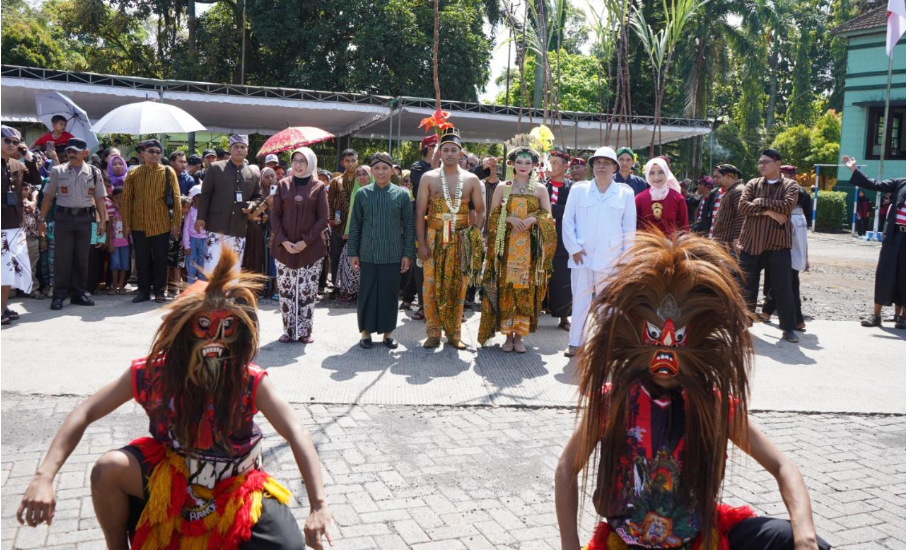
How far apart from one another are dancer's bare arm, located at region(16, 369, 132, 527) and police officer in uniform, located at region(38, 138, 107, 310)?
6534 mm

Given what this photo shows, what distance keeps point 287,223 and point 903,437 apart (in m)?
5.44

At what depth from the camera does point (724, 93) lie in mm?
44969

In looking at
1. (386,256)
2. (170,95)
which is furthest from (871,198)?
(386,256)

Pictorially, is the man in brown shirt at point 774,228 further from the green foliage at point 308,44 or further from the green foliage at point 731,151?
the green foliage at point 731,151

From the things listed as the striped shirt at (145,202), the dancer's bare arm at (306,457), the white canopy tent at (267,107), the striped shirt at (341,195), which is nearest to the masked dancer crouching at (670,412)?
the dancer's bare arm at (306,457)

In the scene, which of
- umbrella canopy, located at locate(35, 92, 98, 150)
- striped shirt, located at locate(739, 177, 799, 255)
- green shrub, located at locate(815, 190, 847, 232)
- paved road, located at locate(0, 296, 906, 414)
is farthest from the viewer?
green shrub, located at locate(815, 190, 847, 232)

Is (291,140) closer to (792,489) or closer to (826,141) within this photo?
(792,489)

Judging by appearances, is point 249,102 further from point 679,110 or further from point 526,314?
point 679,110

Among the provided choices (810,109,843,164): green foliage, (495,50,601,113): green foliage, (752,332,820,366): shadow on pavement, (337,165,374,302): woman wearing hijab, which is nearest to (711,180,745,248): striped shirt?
(752,332,820,366): shadow on pavement

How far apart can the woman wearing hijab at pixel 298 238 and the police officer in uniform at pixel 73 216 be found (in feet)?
8.73

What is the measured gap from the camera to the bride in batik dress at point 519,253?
706 cm

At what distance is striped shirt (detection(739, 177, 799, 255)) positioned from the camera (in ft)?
26.0

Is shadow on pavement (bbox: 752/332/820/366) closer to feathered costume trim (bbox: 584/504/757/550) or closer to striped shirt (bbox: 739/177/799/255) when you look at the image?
striped shirt (bbox: 739/177/799/255)

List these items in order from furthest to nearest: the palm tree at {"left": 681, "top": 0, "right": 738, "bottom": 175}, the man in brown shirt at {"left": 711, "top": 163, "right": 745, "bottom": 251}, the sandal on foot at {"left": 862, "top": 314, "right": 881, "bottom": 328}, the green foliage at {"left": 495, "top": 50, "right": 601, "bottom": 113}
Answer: the green foliage at {"left": 495, "top": 50, "right": 601, "bottom": 113} < the palm tree at {"left": 681, "top": 0, "right": 738, "bottom": 175} < the sandal on foot at {"left": 862, "top": 314, "right": 881, "bottom": 328} < the man in brown shirt at {"left": 711, "top": 163, "right": 745, "bottom": 251}
